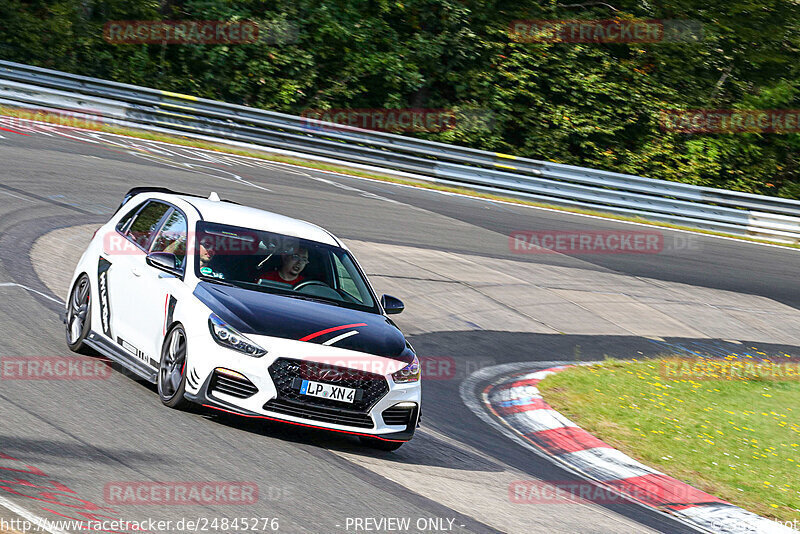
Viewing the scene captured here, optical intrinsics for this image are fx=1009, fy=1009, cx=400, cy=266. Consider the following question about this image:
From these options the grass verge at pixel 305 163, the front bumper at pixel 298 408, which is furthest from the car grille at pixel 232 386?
the grass verge at pixel 305 163

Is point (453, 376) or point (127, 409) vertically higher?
point (127, 409)

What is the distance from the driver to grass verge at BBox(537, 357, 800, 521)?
11.5ft

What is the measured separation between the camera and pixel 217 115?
25547 mm

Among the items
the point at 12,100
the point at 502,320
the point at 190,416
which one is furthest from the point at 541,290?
the point at 12,100

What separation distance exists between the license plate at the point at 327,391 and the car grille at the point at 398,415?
0.33 meters

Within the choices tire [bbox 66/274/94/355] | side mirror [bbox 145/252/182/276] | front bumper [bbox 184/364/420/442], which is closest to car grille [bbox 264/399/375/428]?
front bumper [bbox 184/364/420/442]

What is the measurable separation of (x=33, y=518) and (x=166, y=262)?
9.67 feet

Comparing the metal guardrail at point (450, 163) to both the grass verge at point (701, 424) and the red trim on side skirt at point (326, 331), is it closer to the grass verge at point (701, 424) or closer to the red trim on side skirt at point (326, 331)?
the grass verge at point (701, 424)

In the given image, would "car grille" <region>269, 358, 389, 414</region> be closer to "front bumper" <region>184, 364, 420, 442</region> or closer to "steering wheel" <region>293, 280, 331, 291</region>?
"front bumper" <region>184, 364, 420, 442</region>

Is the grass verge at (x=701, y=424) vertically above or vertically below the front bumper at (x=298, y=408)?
below

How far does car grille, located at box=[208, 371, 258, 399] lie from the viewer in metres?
6.76

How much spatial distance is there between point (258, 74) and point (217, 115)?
14.6 ft

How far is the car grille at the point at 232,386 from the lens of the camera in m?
6.76

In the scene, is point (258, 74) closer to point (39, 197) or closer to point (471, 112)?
point (471, 112)
